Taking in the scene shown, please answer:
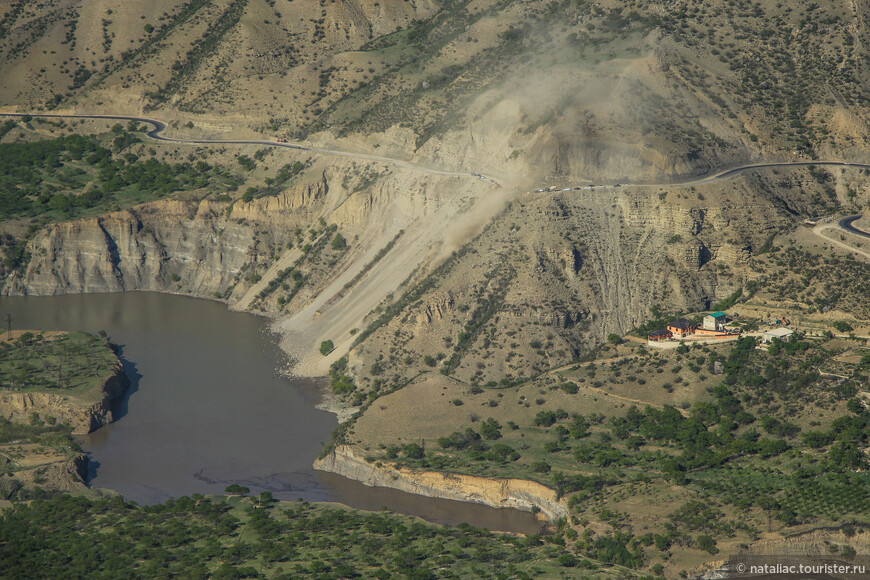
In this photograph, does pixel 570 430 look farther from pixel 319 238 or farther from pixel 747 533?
pixel 319 238

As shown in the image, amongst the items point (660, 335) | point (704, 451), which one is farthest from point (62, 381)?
point (704, 451)

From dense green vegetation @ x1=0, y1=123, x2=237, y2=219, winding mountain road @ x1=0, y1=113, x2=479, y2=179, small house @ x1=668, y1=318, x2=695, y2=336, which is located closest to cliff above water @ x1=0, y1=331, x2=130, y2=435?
dense green vegetation @ x1=0, y1=123, x2=237, y2=219

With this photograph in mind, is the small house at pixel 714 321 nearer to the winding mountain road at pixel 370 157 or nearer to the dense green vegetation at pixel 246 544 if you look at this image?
the winding mountain road at pixel 370 157

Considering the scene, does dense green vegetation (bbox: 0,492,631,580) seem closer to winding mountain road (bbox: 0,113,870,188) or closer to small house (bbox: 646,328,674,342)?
small house (bbox: 646,328,674,342)

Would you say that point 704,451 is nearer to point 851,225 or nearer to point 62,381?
point 851,225

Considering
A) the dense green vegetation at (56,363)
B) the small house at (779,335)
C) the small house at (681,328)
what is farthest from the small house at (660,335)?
the dense green vegetation at (56,363)

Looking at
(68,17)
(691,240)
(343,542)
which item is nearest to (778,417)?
(691,240)
